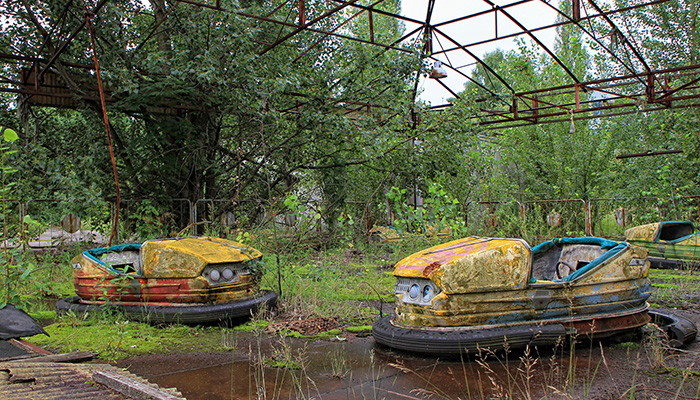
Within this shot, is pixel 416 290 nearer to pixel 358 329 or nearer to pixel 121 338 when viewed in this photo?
pixel 358 329

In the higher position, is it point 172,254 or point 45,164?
point 45,164

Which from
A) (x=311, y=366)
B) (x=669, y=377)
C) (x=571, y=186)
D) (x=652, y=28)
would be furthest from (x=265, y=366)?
(x=652, y=28)

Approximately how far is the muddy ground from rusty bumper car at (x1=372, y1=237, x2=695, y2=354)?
14 centimetres

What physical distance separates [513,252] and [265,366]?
1642 mm

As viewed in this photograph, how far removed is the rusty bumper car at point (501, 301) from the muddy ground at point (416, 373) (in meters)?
0.14

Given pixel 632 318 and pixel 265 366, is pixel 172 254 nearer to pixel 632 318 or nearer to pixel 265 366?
pixel 265 366

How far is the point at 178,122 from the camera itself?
25.9ft

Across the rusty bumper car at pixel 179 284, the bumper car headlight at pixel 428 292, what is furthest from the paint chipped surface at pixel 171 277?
the bumper car headlight at pixel 428 292

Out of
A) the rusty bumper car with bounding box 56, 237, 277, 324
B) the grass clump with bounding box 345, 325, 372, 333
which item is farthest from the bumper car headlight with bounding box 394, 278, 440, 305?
the rusty bumper car with bounding box 56, 237, 277, 324

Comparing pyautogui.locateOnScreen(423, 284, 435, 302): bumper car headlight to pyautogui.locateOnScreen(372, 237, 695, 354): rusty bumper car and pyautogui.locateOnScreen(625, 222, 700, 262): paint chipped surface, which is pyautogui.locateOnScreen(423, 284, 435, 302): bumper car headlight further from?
pyautogui.locateOnScreen(625, 222, 700, 262): paint chipped surface

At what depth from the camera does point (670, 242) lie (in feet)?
23.2

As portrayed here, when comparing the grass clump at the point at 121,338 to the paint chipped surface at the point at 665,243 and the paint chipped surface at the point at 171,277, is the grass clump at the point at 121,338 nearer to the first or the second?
the paint chipped surface at the point at 171,277

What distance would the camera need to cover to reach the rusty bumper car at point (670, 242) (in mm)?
6828

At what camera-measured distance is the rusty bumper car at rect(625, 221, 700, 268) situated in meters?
6.83
